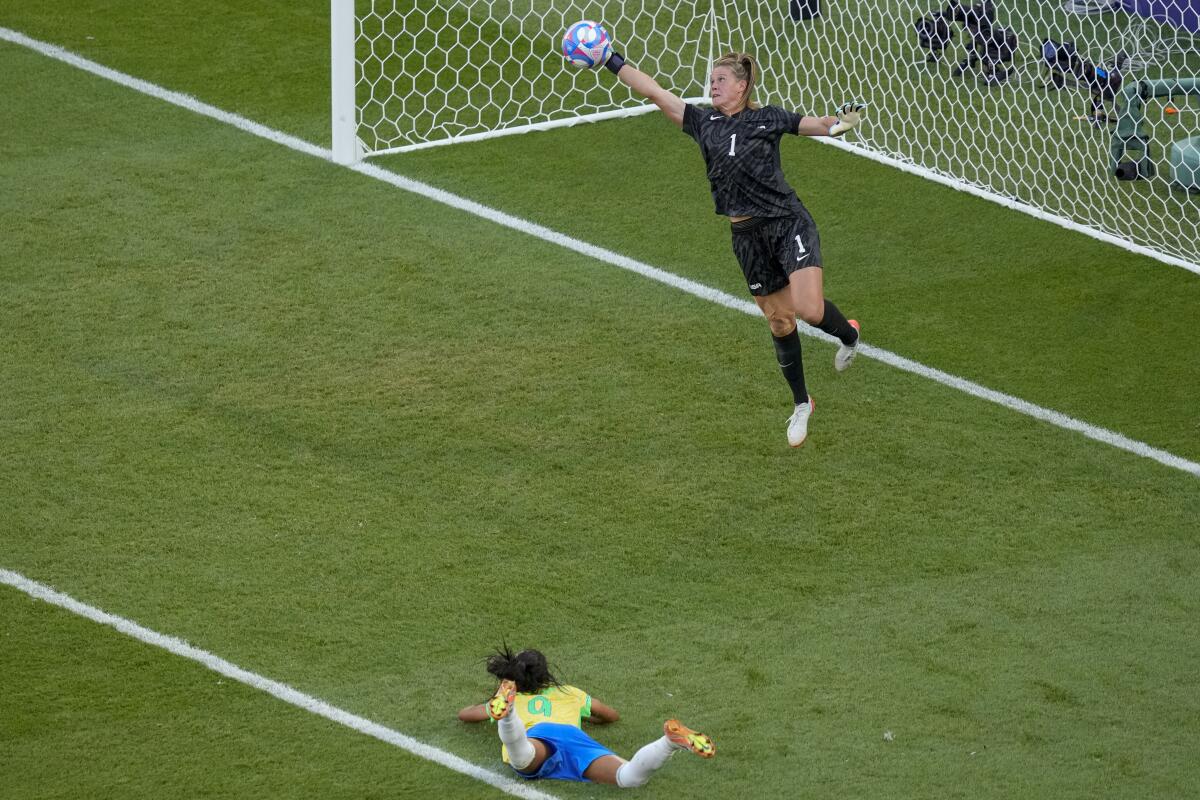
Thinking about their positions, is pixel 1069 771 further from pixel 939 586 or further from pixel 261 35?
pixel 261 35

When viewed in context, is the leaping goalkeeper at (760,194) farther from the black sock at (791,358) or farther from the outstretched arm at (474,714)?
the outstretched arm at (474,714)

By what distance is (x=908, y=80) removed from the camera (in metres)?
12.4

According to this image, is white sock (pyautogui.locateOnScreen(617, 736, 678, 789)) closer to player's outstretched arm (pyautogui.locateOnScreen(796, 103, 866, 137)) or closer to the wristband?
player's outstretched arm (pyautogui.locateOnScreen(796, 103, 866, 137))

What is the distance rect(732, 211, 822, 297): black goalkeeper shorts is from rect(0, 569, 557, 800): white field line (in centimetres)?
310

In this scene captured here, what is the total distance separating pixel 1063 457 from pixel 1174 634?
4.99 ft

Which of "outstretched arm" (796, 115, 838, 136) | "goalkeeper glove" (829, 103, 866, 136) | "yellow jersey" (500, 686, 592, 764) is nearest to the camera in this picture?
"yellow jersey" (500, 686, 592, 764)

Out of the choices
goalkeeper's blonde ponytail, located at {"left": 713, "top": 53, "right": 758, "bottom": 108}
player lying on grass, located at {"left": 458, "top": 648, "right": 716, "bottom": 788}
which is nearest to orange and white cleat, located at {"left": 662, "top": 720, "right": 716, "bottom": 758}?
player lying on grass, located at {"left": 458, "top": 648, "right": 716, "bottom": 788}

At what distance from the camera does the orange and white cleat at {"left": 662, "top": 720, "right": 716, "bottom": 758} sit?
21.7 feet

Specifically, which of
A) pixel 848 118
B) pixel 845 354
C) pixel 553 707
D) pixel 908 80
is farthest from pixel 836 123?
pixel 908 80

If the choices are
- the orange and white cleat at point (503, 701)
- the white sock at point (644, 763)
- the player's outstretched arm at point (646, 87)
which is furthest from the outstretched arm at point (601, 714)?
the player's outstretched arm at point (646, 87)

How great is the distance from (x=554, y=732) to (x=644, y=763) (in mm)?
425

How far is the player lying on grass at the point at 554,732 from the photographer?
6.73 metres

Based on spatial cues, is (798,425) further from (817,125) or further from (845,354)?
(817,125)

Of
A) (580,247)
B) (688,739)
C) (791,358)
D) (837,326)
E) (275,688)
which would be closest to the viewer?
(688,739)
